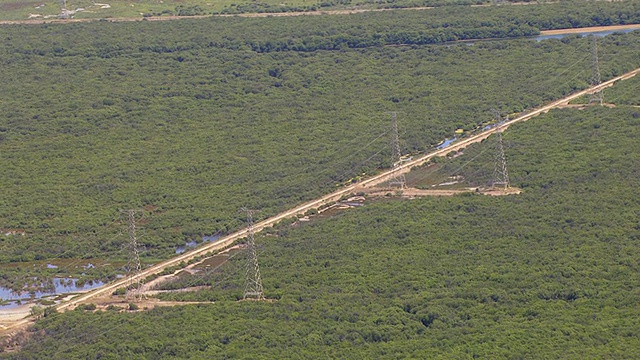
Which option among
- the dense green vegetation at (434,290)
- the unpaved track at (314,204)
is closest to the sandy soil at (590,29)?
the unpaved track at (314,204)

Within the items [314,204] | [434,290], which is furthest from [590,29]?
[434,290]

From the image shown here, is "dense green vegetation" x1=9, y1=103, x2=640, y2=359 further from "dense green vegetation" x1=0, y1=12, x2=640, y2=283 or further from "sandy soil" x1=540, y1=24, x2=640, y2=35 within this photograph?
"sandy soil" x1=540, y1=24, x2=640, y2=35

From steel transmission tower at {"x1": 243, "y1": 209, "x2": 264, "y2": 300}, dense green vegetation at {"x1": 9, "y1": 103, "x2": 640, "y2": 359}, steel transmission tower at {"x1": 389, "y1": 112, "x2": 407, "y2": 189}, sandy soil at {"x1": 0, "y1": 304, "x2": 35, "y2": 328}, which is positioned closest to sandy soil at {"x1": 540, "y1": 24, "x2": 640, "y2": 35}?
steel transmission tower at {"x1": 389, "y1": 112, "x2": 407, "y2": 189}

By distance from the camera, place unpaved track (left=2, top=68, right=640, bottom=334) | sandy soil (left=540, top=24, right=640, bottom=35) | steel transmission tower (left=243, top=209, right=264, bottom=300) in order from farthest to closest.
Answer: sandy soil (left=540, top=24, right=640, bottom=35) < unpaved track (left=2, top=68, right=640, bottom=334) < steel transmission tower (left=243, top=209, right=264, bottom=300)

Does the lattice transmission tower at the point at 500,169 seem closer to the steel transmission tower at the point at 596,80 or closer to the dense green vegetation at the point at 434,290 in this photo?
the dense green vegetation at the point at 434,290

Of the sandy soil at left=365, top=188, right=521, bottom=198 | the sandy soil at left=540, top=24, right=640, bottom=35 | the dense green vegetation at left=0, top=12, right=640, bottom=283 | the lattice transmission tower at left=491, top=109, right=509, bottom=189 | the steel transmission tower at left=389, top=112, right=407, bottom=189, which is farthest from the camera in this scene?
the sandy soil at left=540, top=24, right=640, bottom=35

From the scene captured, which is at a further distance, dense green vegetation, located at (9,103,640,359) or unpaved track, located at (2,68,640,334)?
unpaved track, located at (2,68,640,334)
